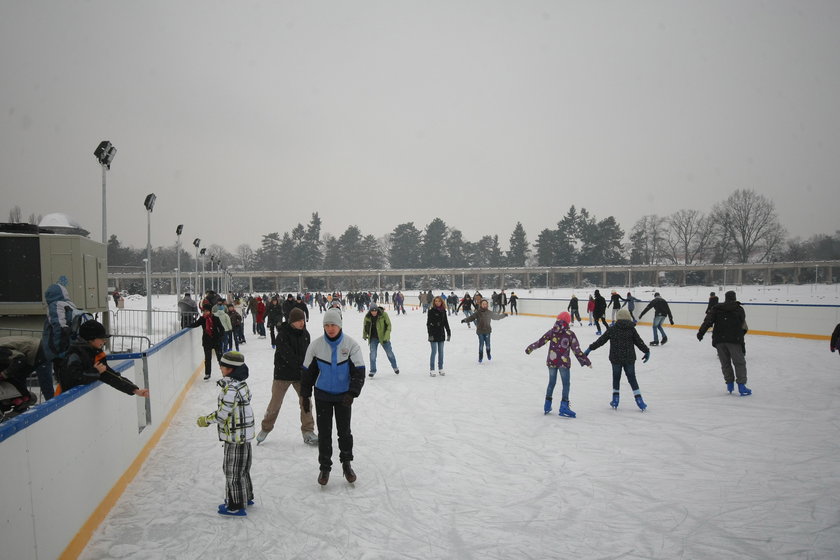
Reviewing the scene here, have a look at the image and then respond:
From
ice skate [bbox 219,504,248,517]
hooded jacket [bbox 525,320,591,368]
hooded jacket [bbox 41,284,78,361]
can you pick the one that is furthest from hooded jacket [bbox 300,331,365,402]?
hooded jacket [bbox 525,320,591,368]

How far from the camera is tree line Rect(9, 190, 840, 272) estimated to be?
62656 mm

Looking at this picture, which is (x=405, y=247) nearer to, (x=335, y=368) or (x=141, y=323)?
(x=141, y=323)

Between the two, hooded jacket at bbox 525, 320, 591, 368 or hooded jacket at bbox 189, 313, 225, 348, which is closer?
hooded jacket at bbox 525, 320, 591, 368

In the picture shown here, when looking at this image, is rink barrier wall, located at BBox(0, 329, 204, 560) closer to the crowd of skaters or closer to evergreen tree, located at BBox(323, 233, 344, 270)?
the crowd of skaters

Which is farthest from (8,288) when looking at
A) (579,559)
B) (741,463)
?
(741,463)

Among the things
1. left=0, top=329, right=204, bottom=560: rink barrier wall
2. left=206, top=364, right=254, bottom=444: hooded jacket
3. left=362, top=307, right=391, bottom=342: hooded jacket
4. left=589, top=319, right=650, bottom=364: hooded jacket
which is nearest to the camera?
left=0, top=329, right=204, bottom=560: rink barrier wall

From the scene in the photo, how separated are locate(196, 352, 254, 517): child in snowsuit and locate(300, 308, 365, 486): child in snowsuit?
2.02 ft

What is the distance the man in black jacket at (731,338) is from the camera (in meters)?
7.64

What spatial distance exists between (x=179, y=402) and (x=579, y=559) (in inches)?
250

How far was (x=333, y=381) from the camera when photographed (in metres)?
4.26

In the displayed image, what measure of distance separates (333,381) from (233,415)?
2.76 ft

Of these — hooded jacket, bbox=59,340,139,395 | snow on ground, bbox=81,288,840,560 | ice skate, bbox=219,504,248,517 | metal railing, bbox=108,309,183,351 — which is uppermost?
hooded jacket, bbox=59,340,139,395

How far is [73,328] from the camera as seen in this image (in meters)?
5.33

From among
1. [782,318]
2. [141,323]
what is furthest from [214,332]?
[782,318]
